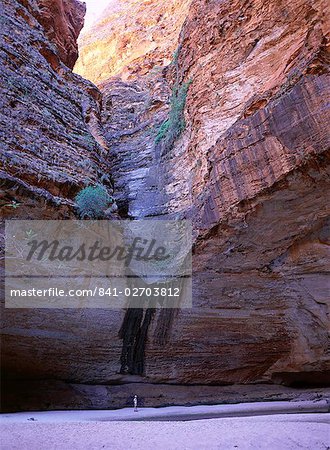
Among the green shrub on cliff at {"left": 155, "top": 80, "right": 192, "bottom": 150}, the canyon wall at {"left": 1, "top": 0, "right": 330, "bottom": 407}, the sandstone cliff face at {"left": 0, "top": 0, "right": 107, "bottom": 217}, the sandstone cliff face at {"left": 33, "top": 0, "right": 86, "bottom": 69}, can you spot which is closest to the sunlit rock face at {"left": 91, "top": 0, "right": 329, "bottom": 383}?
the canyon wall at {"left": 1, "top": 0, "right": 330, "bottom": 407}

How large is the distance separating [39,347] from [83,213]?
9.06 feet

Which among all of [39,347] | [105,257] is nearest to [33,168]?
[105,257]

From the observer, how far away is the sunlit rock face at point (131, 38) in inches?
670

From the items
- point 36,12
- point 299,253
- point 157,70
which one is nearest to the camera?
point 299,253

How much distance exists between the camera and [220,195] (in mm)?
6523

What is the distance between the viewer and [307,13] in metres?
6.74

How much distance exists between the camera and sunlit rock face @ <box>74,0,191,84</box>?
670 inches

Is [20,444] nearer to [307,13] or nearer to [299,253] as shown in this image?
[299,253]

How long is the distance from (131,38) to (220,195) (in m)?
17.1

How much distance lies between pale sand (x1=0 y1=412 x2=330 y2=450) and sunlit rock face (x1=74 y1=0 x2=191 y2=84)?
15.1 m

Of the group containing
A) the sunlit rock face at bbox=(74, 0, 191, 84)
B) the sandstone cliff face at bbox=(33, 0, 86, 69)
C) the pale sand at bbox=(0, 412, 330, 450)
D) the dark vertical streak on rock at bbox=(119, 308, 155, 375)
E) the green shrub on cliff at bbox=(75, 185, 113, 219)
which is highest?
the sunlit rock face at bbox=(74, 0, 191, 84)

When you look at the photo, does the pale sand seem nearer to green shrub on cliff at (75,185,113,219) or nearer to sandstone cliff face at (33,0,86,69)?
green shrub on cliff at (75,185,113,219)

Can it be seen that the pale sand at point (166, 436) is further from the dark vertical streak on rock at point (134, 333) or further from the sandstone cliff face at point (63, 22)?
the sandstone cliff face at point (63, 22)

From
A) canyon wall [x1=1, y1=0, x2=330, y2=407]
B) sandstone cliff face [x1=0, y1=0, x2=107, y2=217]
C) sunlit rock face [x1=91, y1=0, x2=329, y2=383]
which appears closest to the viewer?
sunlit rock face [x1=91, y1=0, x2=329, y2=383]
